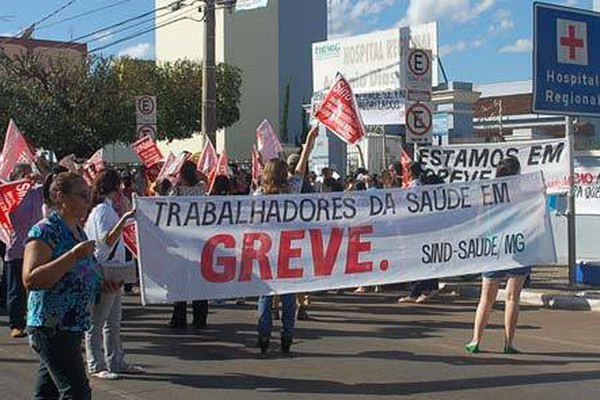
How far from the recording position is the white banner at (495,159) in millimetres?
12031

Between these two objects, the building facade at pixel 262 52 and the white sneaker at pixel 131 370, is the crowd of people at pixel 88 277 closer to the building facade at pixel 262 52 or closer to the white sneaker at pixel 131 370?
the white sneaker at pixel 131 370

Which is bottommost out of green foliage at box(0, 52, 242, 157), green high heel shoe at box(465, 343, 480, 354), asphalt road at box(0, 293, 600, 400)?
asphalt road at box(0, 293, 600, 400)

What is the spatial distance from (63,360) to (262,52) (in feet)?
213

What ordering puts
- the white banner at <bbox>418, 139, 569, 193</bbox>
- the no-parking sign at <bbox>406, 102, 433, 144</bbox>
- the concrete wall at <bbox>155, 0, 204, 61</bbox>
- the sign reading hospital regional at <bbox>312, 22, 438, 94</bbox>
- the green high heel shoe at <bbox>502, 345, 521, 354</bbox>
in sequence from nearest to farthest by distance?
the green high heel shoe at <bbox>502, 345, 521, 354</bbox>, the white banner at <bbox>418, 139, 569, 193</bbox>, the no-parking sign at <bbox>406, 102, 433, 144</bbox>, the sign reading hospital regional at <bbox>312, 22, 438, 94</bbox>, the concrete wall at <bbox>155, 0, 204, 61</bbox>

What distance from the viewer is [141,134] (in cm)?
1944

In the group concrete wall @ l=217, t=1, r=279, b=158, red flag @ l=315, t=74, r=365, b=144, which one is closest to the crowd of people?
red flag @ l=315, t=74, r=365, b=144

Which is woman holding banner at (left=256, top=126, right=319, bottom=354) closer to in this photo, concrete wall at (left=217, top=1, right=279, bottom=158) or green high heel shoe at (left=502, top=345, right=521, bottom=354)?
green high heel shoe at (left=502, top=345, right=521, bottom=354)

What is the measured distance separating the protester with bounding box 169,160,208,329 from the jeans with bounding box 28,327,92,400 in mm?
4740

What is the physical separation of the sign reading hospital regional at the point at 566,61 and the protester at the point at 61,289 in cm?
993

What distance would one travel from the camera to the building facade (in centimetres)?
6631

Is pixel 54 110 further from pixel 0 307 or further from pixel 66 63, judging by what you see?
pixel 0 307

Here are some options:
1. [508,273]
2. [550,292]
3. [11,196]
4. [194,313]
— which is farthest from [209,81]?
[508,273]

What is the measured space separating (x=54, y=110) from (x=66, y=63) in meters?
3.93

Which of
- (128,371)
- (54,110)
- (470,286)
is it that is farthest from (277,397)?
(54,110)
